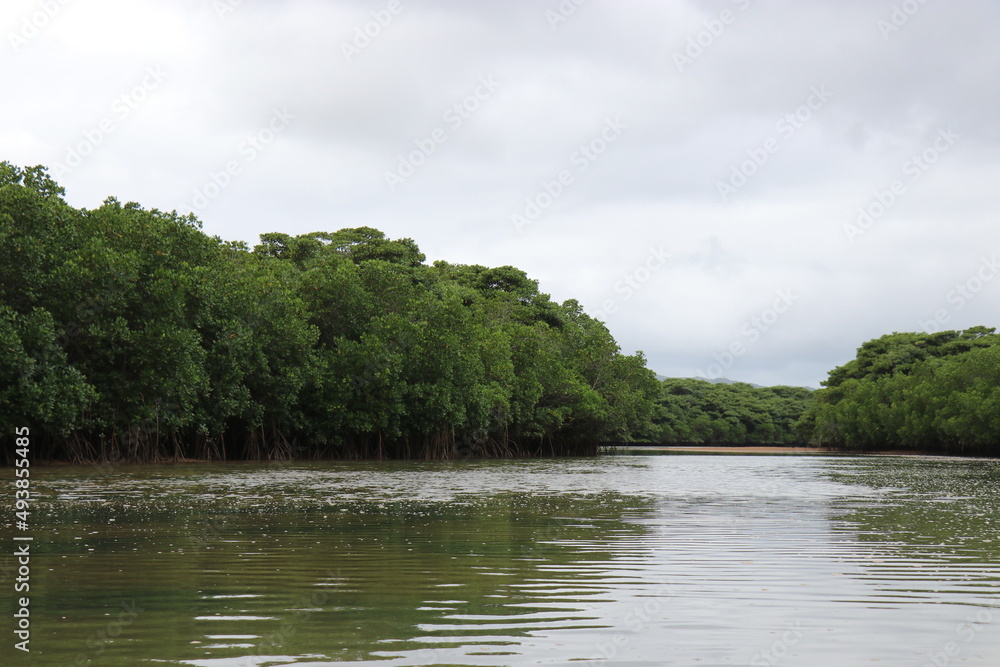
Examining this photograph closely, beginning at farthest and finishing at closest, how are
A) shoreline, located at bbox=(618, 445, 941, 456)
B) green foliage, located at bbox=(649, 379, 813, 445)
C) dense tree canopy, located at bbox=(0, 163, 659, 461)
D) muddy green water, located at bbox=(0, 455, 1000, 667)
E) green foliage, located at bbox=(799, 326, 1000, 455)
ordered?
green foliage, located at bbox=(649, 379, 813, 445)
shoreline, located at bbox=(618, 445, 941, 456)
green foliage, located at bbox=(799, 326, 1000, 455)
dense tree canopy, located at bbox=(0, 163, 659, 461)
muddy green water, located at bbox=(0, 455, 1000, 667)

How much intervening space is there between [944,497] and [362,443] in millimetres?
36395

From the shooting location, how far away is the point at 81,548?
10.4 m

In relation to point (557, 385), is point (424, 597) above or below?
below

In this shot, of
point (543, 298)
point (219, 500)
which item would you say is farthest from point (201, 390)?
point (543, 298)

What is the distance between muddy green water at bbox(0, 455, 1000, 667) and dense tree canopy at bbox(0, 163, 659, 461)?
762 inches

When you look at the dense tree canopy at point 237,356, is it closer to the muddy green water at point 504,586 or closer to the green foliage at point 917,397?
the muddy green water at point 504,586

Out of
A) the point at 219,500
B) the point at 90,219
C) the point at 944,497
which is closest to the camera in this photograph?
the point at 219,500

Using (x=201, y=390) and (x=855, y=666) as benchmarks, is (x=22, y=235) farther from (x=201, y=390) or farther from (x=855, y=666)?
(x=855, y=666)

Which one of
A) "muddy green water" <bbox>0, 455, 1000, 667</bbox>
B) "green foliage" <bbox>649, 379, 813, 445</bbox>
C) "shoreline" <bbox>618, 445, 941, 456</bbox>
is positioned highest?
"green foliage" <bbox>649, 379, 813, 445</bbox>

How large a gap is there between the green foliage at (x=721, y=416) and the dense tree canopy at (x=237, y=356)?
46.0m

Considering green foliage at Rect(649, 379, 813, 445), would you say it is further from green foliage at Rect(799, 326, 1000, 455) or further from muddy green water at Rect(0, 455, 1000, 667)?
muddy green water at Rect(0, 455, 1000, 667)

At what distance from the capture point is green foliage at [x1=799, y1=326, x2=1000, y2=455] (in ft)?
225

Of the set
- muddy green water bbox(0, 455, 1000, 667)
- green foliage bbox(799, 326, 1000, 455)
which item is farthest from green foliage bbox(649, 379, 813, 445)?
muddy green water bbox(0, 455, 1000, 667)

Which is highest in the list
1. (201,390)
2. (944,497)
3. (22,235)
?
(22,235)
